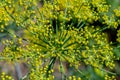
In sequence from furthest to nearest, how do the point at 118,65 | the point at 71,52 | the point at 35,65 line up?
the point at 118,65
the point at 71,52
the point at 35,65

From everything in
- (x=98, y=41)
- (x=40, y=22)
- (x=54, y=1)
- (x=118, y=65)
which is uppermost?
(x=54, y=1)

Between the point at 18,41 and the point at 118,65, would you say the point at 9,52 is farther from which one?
the point at 118,65

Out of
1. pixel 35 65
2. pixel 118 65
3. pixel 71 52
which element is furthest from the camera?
pixel 118 65

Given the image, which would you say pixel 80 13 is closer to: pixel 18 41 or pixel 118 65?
pixel 18 41

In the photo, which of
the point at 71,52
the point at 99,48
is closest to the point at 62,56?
the point at 71,52

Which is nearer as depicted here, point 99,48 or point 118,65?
point 99,48

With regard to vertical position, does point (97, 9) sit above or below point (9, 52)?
above

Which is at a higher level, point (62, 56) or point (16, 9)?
point (16, 9)

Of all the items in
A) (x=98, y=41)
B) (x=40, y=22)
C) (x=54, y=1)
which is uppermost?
(x=54, y=1)

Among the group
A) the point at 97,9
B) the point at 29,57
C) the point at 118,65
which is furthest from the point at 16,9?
the point at 118,65
